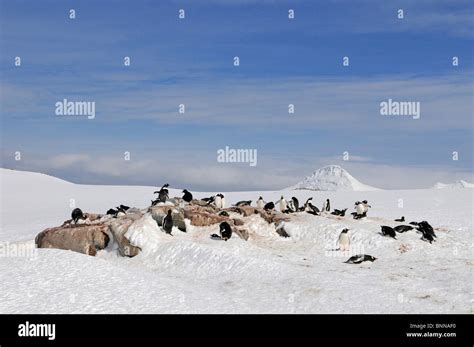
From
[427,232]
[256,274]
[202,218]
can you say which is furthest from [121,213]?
[427,232]

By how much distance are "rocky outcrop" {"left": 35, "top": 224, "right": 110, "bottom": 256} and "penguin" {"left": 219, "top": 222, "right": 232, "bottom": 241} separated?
5.65 meters

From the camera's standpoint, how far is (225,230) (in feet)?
94.9

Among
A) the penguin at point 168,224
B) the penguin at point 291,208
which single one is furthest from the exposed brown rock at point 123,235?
the penguin at point 291,208

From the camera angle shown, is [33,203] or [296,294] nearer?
[296,294]

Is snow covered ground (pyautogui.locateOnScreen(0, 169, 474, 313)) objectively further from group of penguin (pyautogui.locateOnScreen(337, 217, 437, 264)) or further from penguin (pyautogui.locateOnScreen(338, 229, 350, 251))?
penguin (pyautogui.locateOnScreen(338, 229, 350, 251))

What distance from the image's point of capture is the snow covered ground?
19.4m

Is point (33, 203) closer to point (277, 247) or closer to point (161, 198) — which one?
point (161, 198)

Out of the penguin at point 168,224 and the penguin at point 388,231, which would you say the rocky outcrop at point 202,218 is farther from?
the penguin at point 388,231

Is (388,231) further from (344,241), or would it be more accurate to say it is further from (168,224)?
(168,224)

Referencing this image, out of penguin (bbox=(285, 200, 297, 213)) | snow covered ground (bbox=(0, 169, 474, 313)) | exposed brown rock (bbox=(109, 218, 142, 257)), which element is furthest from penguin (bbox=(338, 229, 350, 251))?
exposed brown rock (bbox=(109, 218, 142, 257))

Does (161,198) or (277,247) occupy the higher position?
(161,198)

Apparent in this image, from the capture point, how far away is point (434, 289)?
68.7 ft
